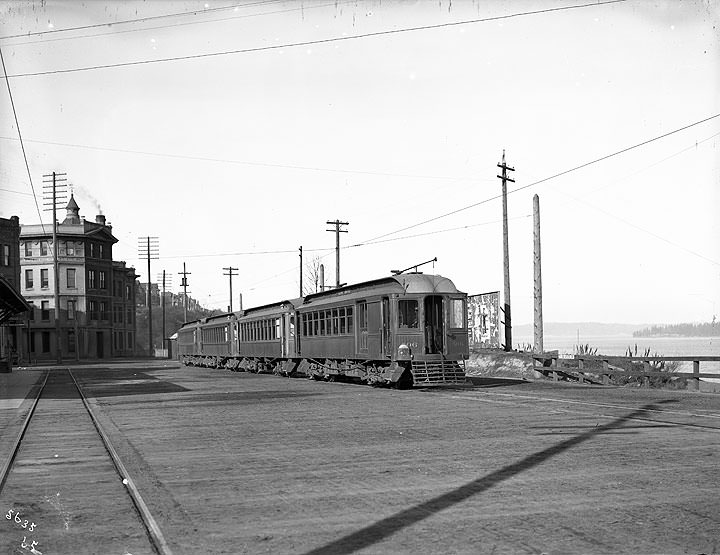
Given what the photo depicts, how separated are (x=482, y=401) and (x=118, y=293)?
82.9 m

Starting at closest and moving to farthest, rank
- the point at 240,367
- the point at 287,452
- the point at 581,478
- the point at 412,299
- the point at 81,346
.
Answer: the point at 581,478, the point at 287,452, the point at 412,299, the point at 240,367, the point at 81,346

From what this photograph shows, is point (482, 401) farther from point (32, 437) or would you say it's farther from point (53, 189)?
point (53, 189)

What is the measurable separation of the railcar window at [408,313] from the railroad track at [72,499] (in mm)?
11816

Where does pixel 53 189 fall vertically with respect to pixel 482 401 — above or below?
above

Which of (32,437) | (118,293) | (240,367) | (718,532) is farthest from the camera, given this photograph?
(118,293)

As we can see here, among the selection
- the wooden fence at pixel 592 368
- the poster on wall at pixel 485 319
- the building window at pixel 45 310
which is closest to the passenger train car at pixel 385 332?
the wooden fence at pixel 592 368

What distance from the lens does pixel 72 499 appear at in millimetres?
8156

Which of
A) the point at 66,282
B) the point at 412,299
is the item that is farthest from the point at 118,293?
the point at 412,299

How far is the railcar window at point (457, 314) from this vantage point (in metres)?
25.3

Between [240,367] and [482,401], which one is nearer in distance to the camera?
[482,401]

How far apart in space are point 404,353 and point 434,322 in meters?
1.78

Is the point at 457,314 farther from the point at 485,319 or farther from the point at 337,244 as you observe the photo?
the point at 337,244

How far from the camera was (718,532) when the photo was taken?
20.8 feet

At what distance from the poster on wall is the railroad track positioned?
76.8 feet
